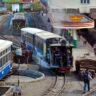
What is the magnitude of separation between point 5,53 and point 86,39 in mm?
24295

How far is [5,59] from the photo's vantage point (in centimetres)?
2630

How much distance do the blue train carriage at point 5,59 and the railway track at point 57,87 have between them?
2536 mm

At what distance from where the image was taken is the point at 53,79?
28188 mm

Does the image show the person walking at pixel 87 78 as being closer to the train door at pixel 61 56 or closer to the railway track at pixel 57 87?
the railway track at pixel 57 87

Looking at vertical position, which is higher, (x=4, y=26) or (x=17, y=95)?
(x=17, y=95)

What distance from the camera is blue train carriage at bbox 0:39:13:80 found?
25391mm

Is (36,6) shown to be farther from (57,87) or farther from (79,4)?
(57,87)

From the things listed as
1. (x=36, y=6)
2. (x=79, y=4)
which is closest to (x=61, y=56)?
(x=79, y=4)

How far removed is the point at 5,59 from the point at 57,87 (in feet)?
10.1

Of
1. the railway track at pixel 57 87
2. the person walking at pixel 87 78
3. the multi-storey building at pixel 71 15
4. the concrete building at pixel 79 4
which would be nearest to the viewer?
the person walking at pixel 87 78

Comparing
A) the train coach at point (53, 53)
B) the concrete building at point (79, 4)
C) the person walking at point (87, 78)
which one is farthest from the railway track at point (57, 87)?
the concrete building at point (79, 4)

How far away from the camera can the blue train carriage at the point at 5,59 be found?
1000 inches

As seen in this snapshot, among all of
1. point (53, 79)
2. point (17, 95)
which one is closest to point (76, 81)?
point (53, 79)

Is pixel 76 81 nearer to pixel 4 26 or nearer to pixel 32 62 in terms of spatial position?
pixel 32 62
